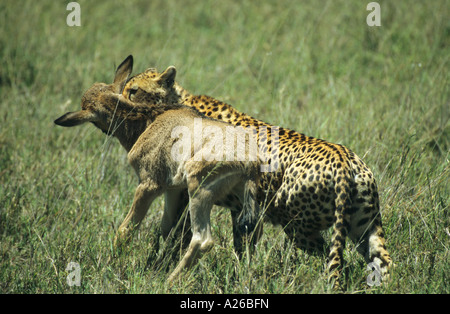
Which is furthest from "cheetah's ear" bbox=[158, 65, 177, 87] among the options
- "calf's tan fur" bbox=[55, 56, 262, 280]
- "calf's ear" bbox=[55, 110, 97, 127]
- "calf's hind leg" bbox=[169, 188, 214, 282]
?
"calf's hind leg" bbox=[169, 188, 214, 282]

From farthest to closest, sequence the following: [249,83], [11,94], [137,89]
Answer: [249,83] < [11,94] < [137,89]

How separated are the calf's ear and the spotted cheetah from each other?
149 centimetres

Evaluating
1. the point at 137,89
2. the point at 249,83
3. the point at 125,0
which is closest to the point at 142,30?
the point at 125,0

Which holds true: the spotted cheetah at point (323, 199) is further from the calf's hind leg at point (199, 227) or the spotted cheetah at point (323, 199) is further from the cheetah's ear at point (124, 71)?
the cheetah's ear at point (124, 71)

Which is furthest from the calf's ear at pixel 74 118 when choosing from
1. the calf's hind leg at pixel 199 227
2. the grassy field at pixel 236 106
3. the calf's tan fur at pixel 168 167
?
the calf's hind leg at pixel 199 227

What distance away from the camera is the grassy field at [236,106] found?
493 centimetres

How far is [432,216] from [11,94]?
6073mm

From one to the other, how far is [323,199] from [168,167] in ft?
4.62

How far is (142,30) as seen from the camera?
11086mm

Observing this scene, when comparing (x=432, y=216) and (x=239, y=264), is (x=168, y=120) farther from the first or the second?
(x=432, y=216)

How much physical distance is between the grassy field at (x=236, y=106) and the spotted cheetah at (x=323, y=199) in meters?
0.17

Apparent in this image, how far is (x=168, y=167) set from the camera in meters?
5.18

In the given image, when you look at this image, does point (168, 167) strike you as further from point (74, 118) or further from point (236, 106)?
point (236, 106)

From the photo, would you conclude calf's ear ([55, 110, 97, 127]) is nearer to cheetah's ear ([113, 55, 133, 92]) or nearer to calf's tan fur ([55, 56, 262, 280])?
calf's tan fur ([55, 56, 262, 280])
